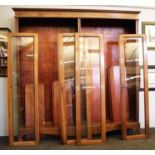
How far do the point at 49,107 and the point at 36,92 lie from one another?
2.05 feet

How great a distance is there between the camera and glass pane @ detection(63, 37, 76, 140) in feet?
10.7

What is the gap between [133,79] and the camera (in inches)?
140

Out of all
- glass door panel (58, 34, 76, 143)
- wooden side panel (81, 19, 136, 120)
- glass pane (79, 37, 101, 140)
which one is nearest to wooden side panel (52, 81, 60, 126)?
glass door panel (58, 34, 76, 143)

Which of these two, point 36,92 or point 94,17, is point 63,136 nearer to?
point 36,92

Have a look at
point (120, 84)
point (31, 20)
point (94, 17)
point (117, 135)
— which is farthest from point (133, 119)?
point (31, 20)

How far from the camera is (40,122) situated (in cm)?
343

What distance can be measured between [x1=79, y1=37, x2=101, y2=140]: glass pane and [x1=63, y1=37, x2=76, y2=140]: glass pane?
13cm

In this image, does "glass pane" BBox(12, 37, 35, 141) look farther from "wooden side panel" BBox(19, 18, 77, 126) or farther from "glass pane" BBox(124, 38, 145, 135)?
"glass pane" BBox(124, 38, 145, 135)

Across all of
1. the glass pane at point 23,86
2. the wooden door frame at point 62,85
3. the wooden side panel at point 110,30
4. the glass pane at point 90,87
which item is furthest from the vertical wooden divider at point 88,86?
the glass pane at point 23,86

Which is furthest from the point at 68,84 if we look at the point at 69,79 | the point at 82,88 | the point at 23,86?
the point at 23,86

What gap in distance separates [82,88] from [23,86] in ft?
3.21

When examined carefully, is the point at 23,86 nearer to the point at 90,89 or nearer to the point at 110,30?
the point at 90,89

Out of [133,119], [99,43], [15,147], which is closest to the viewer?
[15,147]

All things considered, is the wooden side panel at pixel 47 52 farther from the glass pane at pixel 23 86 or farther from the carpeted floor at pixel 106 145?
the carpeted floor at pixel 106 145
